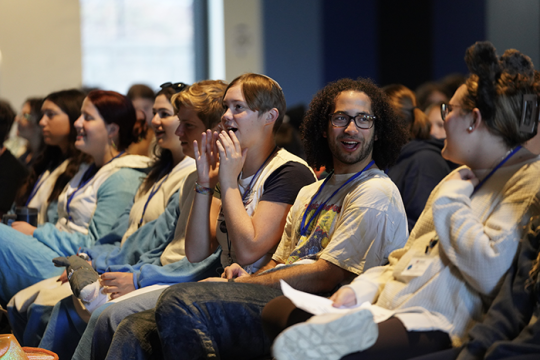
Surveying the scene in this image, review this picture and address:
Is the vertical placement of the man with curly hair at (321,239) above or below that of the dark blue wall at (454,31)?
below

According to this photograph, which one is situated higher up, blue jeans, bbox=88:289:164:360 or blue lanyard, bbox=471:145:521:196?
blue lanyard, bbox=471:145:521:196

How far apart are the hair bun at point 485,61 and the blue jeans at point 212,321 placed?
0.82 meters

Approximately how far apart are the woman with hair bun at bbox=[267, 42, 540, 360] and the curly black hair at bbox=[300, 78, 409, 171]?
1.33 feet

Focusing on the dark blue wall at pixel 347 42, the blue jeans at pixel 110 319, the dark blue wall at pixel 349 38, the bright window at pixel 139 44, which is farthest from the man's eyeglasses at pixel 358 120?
the bright window at pixel 139 44

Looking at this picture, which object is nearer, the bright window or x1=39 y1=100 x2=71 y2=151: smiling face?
x1=39 y1=100 x2=71 y2=151: smiling face

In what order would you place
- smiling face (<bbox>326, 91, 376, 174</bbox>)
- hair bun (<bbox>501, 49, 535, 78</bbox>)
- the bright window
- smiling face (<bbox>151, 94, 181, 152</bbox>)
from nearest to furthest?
1. hair bun (<bbox>501, 49, 535, 78</bbox>)
2. smiling face (<bbox>326, 91, 376, 174</bbox>)
3. smiling face (<bbox>151, 94, 181, 152</bbox>)
4. the bright window

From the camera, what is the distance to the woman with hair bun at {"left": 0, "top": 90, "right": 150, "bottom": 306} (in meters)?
2.93

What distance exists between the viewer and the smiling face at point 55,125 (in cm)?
364

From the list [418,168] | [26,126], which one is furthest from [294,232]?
[26,126]

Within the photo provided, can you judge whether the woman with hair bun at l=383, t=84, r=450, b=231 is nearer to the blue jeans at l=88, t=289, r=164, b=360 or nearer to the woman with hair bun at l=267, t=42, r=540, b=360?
the woman with hair bun at l=267, t=42, r=540, b=360

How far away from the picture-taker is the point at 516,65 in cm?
147

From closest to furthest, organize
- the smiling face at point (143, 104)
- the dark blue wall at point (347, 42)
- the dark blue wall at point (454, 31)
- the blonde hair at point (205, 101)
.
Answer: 1. the blonde hair at point (205, 101)
2. the smiling face at point (143, 104)
3. the dark blue wall at point (454, 31)
4. the dark blue wall at point (347, 42)

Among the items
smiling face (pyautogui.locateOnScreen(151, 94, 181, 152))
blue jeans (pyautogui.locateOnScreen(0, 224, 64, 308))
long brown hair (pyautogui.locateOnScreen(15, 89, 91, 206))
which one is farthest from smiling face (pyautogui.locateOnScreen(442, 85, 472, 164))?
long brown hair (pyautogui.locateOnScreen(15, 89, 91, 206))

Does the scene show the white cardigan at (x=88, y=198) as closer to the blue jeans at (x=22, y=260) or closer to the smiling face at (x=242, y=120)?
the blue jeans at (x=22, y=260)
